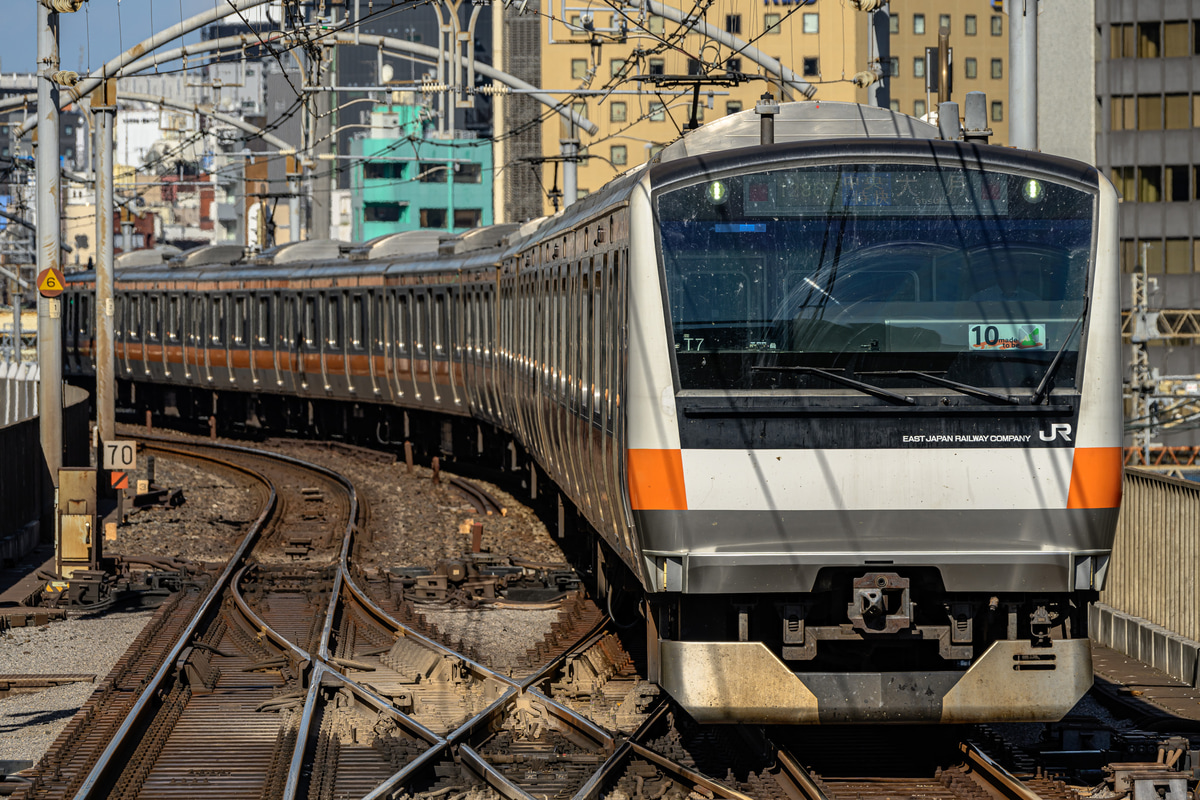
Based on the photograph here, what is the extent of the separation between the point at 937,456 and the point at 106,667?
6.14 m

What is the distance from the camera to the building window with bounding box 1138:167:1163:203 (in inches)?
2040

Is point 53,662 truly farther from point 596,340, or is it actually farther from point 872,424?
point 872,424

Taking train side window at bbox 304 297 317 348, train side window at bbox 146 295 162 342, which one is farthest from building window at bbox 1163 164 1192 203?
train side window at bbox 304 297 317 348

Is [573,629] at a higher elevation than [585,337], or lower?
lower

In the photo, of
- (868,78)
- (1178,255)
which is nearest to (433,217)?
(1178,255)

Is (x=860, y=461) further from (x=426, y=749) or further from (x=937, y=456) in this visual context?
(x=426, y=749)

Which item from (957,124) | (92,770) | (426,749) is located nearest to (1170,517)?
(957,124)

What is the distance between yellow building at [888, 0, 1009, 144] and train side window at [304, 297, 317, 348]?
6492 cm

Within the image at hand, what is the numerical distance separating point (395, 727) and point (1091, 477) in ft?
12.8

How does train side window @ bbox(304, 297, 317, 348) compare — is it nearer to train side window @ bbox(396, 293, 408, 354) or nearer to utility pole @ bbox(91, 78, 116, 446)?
train side window @ bbox(396, 293, 408, 354)

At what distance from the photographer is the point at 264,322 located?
31.0 m

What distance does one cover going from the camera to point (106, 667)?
11180mm

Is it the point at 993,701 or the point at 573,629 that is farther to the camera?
the point at 573,629

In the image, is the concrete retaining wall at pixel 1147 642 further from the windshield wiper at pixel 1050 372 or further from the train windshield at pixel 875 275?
the train windshield at pixel 875 275
